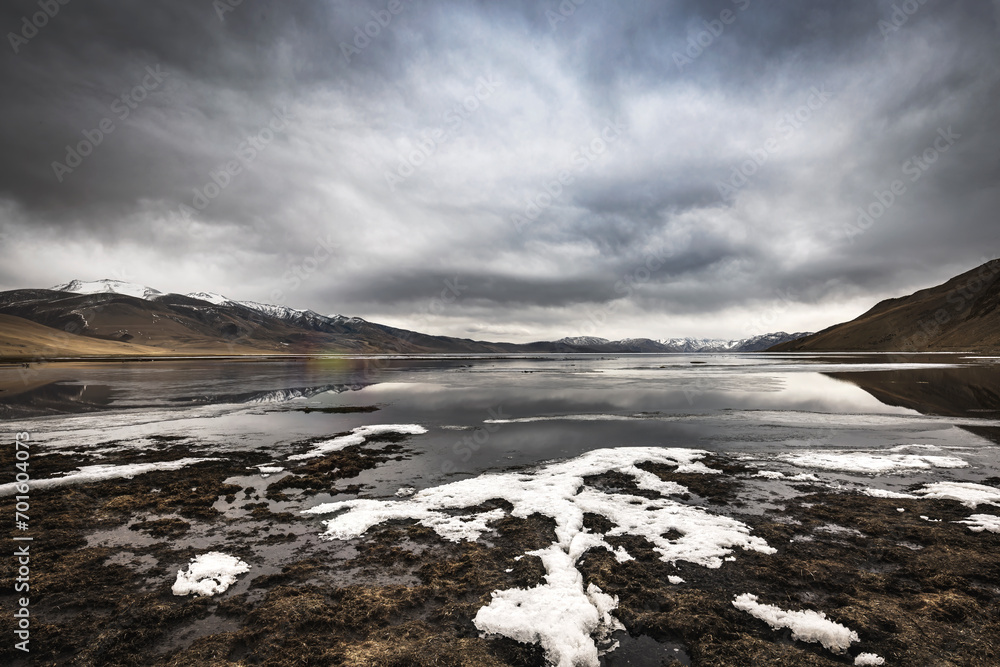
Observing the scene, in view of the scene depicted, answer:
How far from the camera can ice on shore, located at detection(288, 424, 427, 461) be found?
1769 cm

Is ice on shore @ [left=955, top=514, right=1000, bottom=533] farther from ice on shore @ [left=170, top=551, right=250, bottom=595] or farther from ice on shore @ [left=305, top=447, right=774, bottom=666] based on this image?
ice on shore @ [left=170, top=551, right=250, bottom=595]

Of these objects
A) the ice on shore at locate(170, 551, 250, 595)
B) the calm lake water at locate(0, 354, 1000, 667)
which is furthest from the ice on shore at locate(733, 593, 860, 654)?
the ice on shore at locate(170, 551, 250, 595)

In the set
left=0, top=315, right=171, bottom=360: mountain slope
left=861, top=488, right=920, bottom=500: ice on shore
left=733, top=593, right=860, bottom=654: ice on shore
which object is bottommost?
left=861, top=488, right=920, bottom=500: ice on shore

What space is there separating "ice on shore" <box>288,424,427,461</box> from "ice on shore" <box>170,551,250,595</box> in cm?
854

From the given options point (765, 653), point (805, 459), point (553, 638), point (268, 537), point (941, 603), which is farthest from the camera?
point (805, 459)

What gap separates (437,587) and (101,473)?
576 inches

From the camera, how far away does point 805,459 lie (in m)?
16.0

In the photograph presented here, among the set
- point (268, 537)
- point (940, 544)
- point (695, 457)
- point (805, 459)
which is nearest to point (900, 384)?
point (805, 459)

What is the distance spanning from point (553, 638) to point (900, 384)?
53865mm

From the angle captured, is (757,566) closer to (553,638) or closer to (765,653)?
(765,653)

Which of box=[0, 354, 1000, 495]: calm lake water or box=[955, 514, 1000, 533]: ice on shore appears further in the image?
box=[0, 354, 1000, 495]: calm lake water

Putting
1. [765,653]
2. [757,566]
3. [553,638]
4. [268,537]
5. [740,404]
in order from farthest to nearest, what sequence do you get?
[740,404]
[268,537]
[757,566]
[553,638]
[765,653]

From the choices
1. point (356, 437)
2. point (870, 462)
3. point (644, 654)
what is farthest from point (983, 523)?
point (356, 437)

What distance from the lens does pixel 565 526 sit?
10234mm
